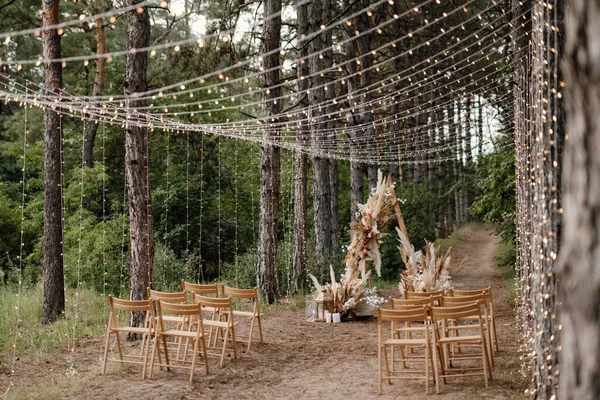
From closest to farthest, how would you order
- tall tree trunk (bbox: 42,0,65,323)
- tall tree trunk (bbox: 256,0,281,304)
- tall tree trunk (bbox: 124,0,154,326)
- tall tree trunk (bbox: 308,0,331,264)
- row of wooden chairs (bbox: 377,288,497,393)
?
1. row of wooden chairs (bbox: 377,288,497,393)
2. tall tree trunk (bbox: 124,0,154,326)
3. tall tree trunk (bbox: 42,0,65,323)
4. tall tree trunk (bbox: 256,0,281,304)
5. tall tree trunk (bbox: 308,0,331,264)

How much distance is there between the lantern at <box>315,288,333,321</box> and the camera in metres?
12.0

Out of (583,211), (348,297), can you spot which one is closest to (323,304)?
(348,297)

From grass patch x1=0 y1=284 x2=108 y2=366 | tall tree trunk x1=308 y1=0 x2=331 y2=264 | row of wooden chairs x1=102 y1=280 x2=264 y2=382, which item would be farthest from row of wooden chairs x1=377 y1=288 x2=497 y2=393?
tall tree trunk x1=308 y1=0 x2=331 y2=264

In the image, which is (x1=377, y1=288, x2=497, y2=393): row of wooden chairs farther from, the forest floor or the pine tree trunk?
the pine tree trunk

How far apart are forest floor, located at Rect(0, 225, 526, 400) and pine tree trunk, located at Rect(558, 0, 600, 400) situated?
4.90 metres

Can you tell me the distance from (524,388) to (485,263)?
16.5 meters

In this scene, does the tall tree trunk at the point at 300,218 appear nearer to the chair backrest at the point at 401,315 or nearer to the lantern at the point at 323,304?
the lantern at the point at 323,304

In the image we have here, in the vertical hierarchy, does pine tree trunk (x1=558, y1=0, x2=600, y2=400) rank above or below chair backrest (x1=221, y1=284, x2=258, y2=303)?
above

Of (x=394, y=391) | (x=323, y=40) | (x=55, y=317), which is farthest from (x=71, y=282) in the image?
(x=394, y=391)

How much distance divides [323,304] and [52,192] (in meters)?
5.07

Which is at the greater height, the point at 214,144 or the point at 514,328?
the point at 214,144

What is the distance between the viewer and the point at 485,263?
75.0 ft

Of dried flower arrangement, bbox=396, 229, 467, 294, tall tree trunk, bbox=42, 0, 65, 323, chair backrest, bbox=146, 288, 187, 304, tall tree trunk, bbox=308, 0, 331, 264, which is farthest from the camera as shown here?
tall tree trunk, bbox=308, 0, 331, 264

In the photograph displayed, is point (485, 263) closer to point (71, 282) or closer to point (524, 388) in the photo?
point (71, 282)
